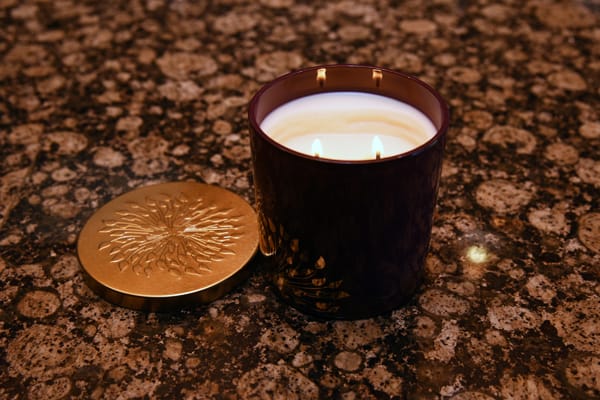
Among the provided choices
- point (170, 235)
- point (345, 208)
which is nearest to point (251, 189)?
point (170, 235)

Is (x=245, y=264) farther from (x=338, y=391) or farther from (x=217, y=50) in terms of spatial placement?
(x=217, y=50)

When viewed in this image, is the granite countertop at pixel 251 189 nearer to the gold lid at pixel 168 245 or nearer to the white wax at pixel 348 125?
the gold lid at pixel 168 245

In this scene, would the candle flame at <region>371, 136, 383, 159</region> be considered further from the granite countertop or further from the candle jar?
the granite countertop

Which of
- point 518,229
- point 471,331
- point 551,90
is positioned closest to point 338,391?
point 471,331

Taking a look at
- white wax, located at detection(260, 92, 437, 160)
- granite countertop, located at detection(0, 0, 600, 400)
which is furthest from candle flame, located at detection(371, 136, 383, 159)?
granite countertop, located at detection(0, 0, 600, 400)

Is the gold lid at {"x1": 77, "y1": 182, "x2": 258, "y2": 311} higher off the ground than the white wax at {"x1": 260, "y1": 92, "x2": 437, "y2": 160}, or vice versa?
the white wax at {"x1": 260, "y1": 92, "x2": 437, "y2": 160}

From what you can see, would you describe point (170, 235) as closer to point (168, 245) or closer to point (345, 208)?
point (168, 245)

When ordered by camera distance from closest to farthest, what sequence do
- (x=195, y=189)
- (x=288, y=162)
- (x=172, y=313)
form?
1. (x=288, y=162)
2. (x=172, y=313)
3. (x=195, y=189)
